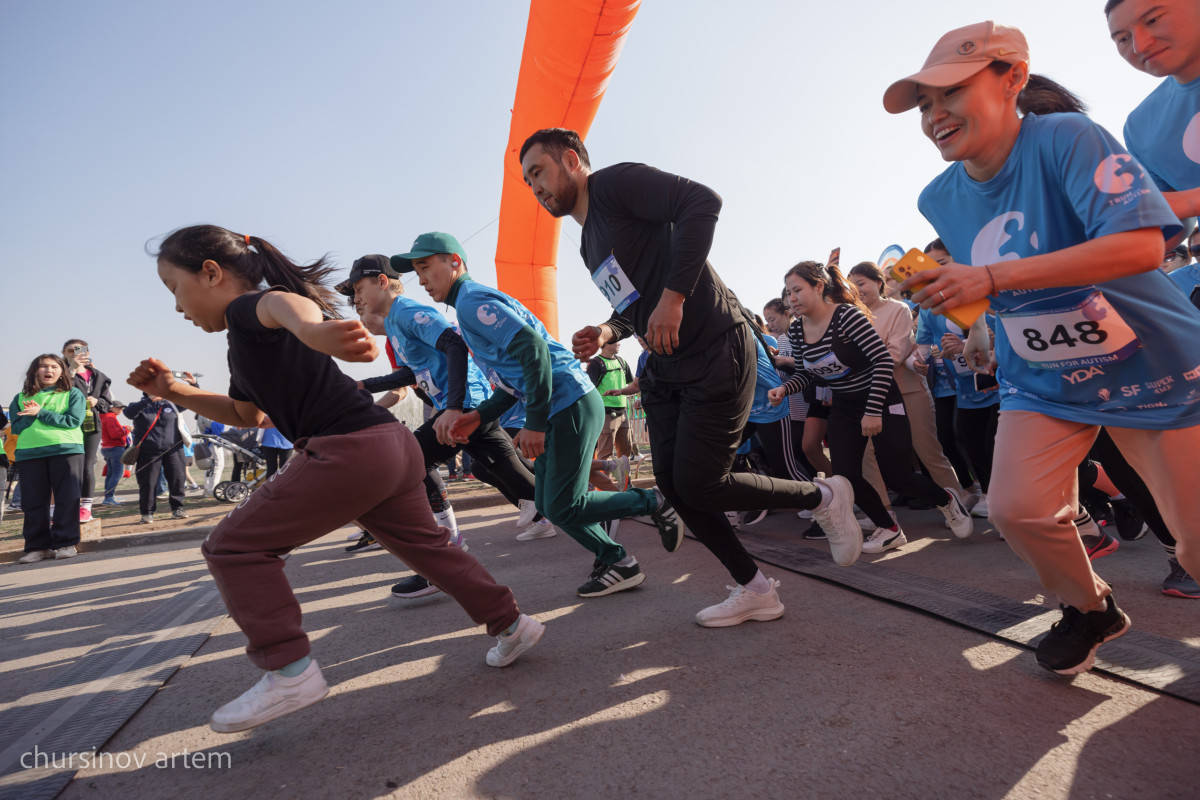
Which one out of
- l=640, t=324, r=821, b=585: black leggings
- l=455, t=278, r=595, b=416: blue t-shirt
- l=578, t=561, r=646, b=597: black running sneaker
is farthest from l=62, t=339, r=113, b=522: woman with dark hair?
l=640, t=324, r=821, b=585: black leggings

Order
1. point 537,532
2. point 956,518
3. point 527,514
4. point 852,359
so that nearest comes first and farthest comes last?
1. point 852,359
2. point 956,518
3. point 537,532
4. point 527,514

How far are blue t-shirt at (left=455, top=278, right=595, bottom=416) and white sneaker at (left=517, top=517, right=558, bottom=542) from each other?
8.16ft

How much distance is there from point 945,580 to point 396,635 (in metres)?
2.71

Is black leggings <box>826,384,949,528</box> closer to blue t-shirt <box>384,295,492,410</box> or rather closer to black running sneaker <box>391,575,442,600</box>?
blue t-shirt <box>384,295,492,410</box>

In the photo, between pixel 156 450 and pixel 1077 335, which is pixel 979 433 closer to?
pixel 1077 335

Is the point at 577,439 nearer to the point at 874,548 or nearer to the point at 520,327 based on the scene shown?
the point at 520,327

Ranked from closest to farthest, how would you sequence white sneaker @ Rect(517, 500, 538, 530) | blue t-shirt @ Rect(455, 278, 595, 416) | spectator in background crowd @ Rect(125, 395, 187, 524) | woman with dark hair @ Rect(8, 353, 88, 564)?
blue t-shirt @ Rect(455, 278, 595, 416), white sneaker @ Rect(517, 500, 538, 530), woman with dark hair @ Rect(8, 353, 88, 564), spectator in background crowd @ Rect(125, 395, 187, 524)

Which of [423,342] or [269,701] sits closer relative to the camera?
[269,701]

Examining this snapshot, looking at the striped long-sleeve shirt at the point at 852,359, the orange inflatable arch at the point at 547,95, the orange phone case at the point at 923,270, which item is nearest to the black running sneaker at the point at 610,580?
the striped long-sleeve shirt at the point at 852,359

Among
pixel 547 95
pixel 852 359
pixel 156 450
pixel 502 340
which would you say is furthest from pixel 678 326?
pixel 156 450

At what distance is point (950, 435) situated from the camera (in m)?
5.39

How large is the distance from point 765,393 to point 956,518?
1.52m

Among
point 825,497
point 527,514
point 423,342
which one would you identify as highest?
point 423,342

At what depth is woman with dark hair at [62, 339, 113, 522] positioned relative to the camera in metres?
7.72
